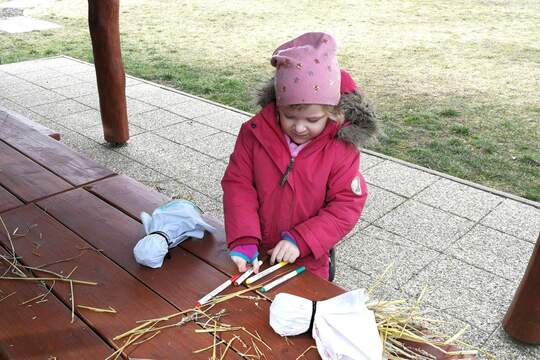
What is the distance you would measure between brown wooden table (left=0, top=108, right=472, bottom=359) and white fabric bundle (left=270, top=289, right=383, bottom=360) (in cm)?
5

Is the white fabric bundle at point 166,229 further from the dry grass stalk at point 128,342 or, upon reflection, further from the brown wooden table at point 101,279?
the dry grass stalk at point 128,342

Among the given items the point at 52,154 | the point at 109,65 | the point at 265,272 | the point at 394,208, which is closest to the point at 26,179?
the point at 52,154

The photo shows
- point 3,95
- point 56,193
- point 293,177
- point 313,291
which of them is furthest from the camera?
point 3,95

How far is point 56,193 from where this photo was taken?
251 centimetres

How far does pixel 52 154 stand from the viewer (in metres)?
3.00

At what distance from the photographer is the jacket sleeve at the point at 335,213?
192 centimetres

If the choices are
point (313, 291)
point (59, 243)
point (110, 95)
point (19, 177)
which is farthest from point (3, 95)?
point (313, 291)

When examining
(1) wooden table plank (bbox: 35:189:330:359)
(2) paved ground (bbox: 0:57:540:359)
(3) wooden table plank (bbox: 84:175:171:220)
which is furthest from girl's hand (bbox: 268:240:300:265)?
(2) paved ground (bbox: 0:57:540:359)

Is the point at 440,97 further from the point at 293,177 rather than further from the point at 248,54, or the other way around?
the point at 293,177

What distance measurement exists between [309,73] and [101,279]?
3.38ft

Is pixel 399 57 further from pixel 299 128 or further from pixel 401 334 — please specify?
pixel 401 334

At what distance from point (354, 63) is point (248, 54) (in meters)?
1.91

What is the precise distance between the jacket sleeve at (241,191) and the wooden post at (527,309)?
1.35m

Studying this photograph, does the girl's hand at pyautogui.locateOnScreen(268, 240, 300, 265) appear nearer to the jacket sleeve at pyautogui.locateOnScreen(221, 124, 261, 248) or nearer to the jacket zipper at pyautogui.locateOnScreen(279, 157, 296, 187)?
the jacket sleeve at pyautogui.locateOnScreen(221, 124, 261, 248)
